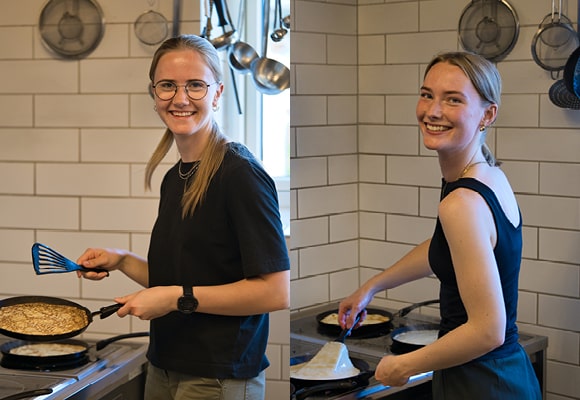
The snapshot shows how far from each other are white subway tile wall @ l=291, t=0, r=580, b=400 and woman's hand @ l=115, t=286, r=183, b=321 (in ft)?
0.62

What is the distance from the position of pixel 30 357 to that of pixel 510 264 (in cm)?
97

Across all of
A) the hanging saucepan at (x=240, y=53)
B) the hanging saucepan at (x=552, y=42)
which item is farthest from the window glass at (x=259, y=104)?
the hanging saucepan at (x=552, y=42)

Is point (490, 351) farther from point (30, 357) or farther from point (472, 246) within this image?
point (30, 357)

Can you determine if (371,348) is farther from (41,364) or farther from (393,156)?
(41,364)

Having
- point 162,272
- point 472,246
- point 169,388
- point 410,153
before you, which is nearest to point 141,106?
point 162,272

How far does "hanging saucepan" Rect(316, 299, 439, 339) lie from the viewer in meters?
1.18

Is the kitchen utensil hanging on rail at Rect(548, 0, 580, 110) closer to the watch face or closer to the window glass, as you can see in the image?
the window glass

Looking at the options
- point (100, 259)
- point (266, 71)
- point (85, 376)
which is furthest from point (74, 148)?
point (266, 71)

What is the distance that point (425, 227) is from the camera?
3.86ft

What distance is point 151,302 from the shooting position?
1.19m

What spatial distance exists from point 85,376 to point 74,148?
1.55 ft

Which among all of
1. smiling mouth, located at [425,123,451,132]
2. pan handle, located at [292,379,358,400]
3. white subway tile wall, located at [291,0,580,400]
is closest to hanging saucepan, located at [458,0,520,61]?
white subway tile wall, located at [291,0,580,400]

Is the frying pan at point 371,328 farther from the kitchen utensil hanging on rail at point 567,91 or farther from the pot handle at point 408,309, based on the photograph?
the kitchen utensil hanging on rail at point 567,91

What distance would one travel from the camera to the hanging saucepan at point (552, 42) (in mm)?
1153
